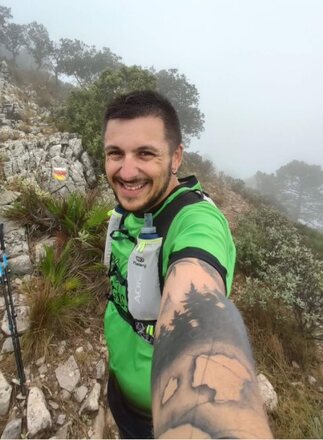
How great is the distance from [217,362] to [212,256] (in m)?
0.42

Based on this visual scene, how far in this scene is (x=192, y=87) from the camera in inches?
860

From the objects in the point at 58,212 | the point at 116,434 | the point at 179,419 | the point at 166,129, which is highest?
the point at 166,129

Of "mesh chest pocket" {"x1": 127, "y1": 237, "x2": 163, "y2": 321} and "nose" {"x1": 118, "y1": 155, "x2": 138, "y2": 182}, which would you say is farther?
"nose" {"x1": 118, "y1": 155, "x2": 138, "y2": 182}

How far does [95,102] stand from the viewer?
10.4 m

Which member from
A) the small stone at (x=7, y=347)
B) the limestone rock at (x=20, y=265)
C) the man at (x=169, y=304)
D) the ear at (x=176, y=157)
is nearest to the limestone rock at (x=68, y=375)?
the small stone at (x=7, y=347)

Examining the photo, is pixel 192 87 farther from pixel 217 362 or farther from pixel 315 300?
pixel 217 362

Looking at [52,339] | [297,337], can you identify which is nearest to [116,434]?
[52,339]

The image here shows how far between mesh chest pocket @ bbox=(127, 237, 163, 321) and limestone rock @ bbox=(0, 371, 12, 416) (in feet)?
6.99

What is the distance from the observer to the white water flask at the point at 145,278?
1272mm

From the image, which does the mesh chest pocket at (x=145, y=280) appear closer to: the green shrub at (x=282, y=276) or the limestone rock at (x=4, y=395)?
the limestone rock at (x=4, y=395)

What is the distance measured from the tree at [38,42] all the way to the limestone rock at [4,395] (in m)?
35.0

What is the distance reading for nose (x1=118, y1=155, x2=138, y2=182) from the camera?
160 cm

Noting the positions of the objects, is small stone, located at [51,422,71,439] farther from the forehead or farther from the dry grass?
the forehead

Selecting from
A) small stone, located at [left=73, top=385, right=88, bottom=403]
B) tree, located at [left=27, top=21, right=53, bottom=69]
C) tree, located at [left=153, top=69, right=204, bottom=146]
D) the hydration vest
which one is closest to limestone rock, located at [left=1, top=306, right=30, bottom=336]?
small stone, located at [left=73, top=385, right=88, bottom=403]
